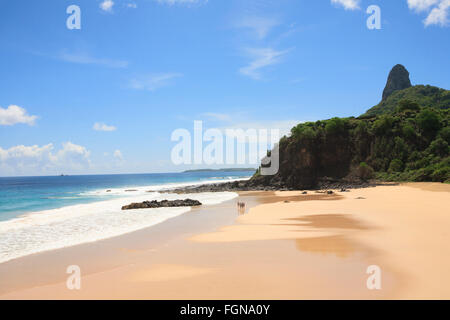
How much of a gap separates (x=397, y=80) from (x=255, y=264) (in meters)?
139

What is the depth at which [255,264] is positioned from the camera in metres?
8.55

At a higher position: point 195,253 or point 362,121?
point 362,121

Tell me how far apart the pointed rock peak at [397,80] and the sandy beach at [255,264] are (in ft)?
417

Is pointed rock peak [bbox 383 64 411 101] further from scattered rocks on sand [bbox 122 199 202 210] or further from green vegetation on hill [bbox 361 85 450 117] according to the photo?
scattered rocks on sand [bbox 122 199 202 210]

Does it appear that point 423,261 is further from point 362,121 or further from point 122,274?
point 362,121

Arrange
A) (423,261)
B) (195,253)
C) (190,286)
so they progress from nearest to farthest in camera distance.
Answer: (190,286)
(423,261)
(195,253)

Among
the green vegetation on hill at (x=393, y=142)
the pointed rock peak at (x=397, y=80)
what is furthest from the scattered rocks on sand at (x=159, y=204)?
the pointed rock peak at (x=397, y=80)

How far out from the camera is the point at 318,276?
729 cm

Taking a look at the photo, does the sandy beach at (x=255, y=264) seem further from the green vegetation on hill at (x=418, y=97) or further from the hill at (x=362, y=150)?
the green vegetation on hill at (x=418, y=97)

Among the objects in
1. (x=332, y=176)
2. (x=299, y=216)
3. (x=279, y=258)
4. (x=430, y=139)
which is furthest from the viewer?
(x=332, y=176)

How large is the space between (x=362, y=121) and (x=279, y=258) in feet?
165
